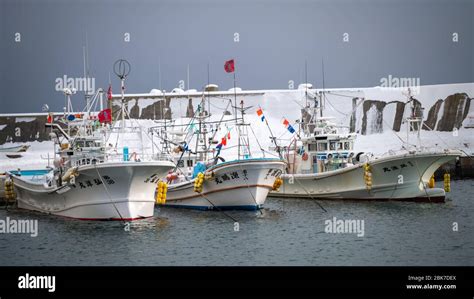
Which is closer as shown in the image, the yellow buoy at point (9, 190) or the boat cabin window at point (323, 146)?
the yellow buoy at point (9, 190)

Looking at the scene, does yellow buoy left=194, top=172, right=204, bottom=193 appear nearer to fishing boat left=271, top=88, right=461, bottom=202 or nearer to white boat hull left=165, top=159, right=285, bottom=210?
white boat hull left=165, top=159, right=285, bottom=210

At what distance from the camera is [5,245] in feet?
104

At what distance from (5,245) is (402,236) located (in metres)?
16.5

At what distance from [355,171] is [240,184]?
Answer: 8.68m

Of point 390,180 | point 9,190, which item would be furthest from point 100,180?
point 390,180

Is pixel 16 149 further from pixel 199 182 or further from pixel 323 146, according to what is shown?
pixel 199 182

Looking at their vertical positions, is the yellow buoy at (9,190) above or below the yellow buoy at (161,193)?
below

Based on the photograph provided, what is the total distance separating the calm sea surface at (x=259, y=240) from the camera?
88.6 feet

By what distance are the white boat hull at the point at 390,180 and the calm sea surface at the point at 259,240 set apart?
2068mm

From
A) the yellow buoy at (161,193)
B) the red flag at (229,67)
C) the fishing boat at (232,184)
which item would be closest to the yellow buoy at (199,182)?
Result: the fishing boat at (232,184)

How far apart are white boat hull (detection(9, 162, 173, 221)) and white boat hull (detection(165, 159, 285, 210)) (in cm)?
376

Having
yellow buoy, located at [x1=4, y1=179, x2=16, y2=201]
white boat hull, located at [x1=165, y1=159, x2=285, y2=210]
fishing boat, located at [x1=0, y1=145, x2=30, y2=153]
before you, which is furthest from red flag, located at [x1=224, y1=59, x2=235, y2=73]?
fishing boat, located at [x1=0, y1=145, x2=30, y2=153]

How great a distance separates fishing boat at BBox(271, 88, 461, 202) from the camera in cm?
4222

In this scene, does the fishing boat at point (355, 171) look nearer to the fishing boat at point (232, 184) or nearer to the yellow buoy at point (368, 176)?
the yellow buoy at point (368, 176)
